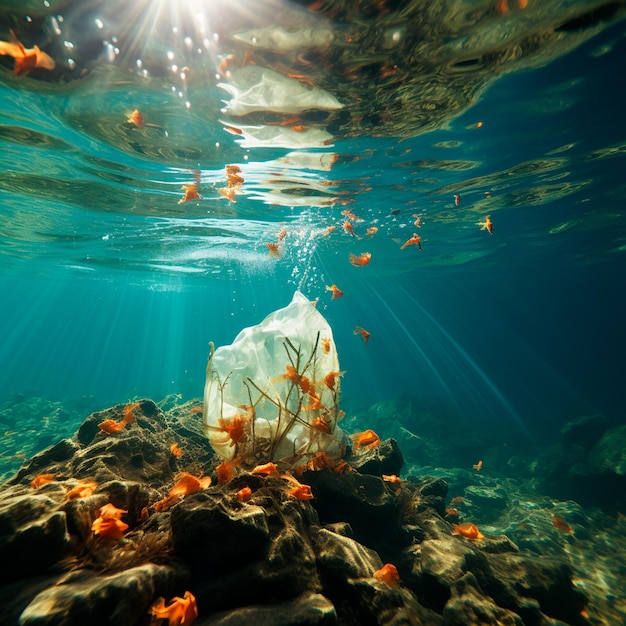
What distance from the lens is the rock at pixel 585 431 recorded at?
1936 centimetres

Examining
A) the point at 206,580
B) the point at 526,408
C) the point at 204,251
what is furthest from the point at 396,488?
the point at 526,408

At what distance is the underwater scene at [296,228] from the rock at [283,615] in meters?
0.02

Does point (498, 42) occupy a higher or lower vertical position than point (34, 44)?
higher

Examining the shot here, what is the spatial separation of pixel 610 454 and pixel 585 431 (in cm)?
395

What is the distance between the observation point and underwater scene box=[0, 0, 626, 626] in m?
2.85

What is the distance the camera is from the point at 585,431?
19.6 meters

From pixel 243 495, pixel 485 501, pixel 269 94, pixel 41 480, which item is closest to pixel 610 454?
pixel 485 501

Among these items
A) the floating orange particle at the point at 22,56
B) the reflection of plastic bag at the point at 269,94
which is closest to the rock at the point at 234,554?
the floating orange particle at the point at 22,56

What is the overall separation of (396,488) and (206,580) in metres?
4.17

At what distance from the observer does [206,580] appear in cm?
281

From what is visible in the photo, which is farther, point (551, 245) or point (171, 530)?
point (551, 245)

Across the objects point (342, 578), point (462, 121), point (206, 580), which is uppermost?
point (462, 121)

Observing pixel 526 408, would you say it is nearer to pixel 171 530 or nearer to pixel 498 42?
pixel 498 42

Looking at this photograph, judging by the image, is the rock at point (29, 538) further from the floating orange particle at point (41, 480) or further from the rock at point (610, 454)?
the rock at point (610, 454)
